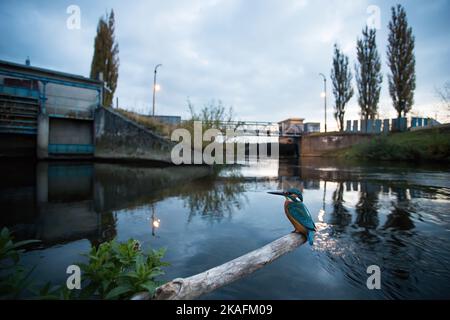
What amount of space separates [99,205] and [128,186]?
1.94 m

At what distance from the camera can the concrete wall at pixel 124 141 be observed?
11695mm

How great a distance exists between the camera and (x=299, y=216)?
1.76 m

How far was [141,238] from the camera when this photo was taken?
2.86 meters

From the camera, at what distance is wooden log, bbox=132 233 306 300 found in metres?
1.05

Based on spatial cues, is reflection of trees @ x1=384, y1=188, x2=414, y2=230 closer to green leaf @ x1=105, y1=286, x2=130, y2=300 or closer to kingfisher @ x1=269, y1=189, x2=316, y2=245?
kingfisher @ x1=269, y1=189, x2=316, y2=245

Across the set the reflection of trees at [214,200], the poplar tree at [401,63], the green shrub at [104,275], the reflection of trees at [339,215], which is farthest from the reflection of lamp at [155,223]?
the poplar tree at [401,63]

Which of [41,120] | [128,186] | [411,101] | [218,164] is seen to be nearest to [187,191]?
[128,186]

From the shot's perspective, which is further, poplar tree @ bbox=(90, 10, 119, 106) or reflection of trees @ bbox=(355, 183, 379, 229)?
poplar tree @ bbox=(90, 10, 119, 106)

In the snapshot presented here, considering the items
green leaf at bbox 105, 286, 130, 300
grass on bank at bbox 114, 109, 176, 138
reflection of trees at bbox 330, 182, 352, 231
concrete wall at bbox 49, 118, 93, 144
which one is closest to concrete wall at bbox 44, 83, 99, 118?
concrete wall at bbox 49, 118, 93, 144

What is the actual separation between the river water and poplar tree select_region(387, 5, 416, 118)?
81.9ft

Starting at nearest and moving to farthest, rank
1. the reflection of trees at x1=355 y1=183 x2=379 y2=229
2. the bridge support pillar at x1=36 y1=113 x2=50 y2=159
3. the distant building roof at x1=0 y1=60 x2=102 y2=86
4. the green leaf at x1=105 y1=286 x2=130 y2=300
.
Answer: the green leaf at x1=105 y1=286 x2=130 y2=300
the reflection of trees at x1=355 y1=183 x2=379 y2=229
the bridge support pillar at x1=36 y1=113 x2=50 y2=159
the distant building roof at x1=0 y1=60 x2=102 y2=86

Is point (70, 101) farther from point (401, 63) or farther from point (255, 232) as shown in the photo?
point (401, 63)

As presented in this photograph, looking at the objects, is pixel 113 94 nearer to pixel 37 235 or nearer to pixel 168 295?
pixel 37 235

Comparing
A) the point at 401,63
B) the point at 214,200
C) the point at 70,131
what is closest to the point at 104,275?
the point at 214,200
